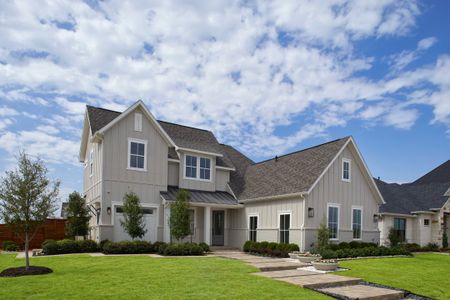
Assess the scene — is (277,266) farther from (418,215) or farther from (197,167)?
(418,215)

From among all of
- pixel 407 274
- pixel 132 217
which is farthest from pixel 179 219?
pixel 407 274

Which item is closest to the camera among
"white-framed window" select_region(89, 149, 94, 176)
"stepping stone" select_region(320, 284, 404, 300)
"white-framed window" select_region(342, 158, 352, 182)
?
"stepping stone" select_region(320, 284, 404, 300)

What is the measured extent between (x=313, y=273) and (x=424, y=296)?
4032mm

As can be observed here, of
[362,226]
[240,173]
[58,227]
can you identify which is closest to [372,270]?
[362,226]

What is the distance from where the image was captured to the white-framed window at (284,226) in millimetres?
21734

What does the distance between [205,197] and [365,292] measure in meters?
14.4

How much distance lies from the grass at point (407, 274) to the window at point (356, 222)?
4644 mm

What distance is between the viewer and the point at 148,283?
1106cm

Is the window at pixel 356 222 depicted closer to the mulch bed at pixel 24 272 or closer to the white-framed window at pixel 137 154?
the white-framed window at pixel 137 154

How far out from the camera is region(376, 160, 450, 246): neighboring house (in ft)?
95.2

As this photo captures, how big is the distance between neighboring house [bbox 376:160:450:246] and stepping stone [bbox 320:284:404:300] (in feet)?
58.7

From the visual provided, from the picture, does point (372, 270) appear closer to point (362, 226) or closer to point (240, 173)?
point (362, 226)

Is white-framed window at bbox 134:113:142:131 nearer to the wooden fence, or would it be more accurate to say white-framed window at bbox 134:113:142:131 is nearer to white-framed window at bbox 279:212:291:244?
the wooden fence

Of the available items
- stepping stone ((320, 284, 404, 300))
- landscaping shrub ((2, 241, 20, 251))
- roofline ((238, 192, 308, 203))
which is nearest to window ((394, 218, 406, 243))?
roofline ((238, 192, 308, 203))
